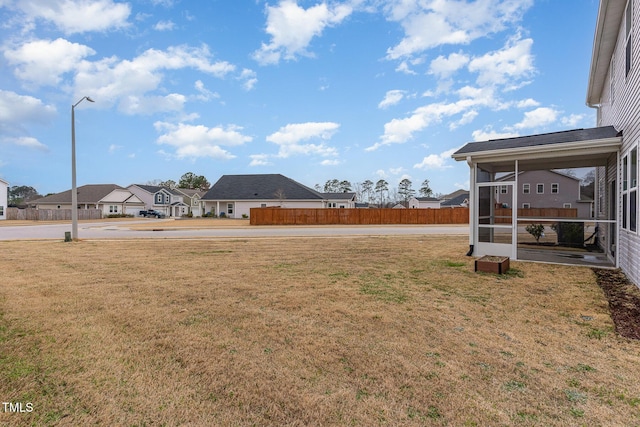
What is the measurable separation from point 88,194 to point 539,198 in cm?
5801

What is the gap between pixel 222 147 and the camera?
114 ft

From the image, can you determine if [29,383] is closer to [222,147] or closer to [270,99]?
[270,99]

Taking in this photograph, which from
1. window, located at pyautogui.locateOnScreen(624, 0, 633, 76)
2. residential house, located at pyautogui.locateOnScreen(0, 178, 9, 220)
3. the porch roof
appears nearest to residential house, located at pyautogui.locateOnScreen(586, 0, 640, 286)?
window, located at pyautogui.locateOnScreen(624, 0, 633, 76)

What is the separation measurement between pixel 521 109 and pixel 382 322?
17582 mm

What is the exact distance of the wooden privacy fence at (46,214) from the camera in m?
41.8

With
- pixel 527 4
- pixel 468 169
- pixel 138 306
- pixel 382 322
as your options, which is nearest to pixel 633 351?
pixel 382 322

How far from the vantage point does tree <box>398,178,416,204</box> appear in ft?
234

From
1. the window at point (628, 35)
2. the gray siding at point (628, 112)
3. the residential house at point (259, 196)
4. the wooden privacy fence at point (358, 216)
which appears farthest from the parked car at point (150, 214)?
the window at point (628, 35)

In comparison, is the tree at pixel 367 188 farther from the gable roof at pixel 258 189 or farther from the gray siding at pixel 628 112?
the gray siding at pixel 628 112

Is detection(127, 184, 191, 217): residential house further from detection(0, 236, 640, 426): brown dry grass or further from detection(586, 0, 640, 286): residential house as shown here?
detection(586, 0, 640, 286): residential house

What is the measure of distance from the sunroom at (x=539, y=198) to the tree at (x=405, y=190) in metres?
60.0

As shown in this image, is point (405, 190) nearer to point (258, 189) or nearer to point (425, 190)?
point (425, 190)

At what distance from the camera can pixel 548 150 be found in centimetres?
824

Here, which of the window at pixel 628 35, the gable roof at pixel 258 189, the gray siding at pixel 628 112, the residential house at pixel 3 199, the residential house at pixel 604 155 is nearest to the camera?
the gray siding at pixel 628 112
